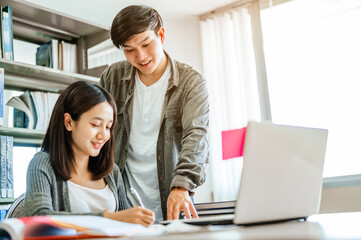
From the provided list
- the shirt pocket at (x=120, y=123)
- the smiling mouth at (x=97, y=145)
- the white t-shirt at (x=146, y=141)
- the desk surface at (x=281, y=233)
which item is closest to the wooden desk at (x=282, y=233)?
the desk surface at (x=281, y=233)

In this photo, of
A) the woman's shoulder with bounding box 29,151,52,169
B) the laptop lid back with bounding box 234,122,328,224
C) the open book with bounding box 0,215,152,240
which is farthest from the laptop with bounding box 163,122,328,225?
the woman's shoulder with bounding box 29,151,52,169

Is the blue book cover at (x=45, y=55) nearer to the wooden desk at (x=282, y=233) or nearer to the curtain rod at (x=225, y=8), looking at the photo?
the curtain rod at (x=225, y=8)

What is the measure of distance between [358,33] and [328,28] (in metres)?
0.23

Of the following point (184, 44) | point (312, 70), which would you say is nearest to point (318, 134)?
point (312, 70)

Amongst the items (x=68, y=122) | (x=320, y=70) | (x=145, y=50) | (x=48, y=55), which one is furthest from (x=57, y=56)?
→ (x=320, y=70)

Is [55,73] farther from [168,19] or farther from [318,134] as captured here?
[318,134]

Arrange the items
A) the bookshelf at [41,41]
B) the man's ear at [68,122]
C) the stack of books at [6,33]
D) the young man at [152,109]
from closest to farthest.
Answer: the man's ear at [68,122] < the young man at [152,109] < the stack of books at [6,33] < the bookshelf at [41,41]

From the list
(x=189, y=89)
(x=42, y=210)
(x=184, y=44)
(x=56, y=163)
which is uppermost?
(x=184, y=44)

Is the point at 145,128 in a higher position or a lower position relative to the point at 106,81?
lower

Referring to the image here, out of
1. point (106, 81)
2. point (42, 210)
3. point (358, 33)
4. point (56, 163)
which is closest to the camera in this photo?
point (42, 210)

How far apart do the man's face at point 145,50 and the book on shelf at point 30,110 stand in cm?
107

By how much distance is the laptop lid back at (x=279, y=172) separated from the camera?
636 millimetres

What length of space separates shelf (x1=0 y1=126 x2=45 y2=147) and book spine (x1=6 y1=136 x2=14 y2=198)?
5 cm

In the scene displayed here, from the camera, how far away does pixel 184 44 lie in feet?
12.4
